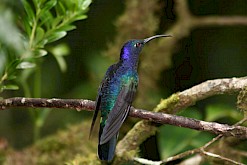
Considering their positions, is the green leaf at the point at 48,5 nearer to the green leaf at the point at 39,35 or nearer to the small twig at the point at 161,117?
the green leaf at the point at 39,35

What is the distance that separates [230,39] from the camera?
12.6 feet

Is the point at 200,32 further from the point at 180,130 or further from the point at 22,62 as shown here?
the point at 22,62

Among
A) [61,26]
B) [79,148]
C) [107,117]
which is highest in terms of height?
[61,26]

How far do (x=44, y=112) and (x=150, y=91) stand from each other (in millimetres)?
754

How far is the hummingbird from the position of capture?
2033mm

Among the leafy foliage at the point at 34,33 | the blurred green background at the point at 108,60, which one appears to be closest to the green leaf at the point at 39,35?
the leafy foliage at the point at 34,33

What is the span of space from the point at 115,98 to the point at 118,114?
0.44ft

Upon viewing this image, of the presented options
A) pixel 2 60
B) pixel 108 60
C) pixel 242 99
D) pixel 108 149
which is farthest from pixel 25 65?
pixel 108 60

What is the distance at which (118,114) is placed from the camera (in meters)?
2.04

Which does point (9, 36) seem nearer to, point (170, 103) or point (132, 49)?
point (132, 49)

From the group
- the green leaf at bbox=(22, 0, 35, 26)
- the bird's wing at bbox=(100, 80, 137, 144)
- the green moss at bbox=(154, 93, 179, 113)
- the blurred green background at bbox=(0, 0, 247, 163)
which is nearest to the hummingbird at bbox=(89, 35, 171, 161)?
the bird's wing at bbox=(100, 80, 137, 144)

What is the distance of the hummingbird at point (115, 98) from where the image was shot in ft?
6.67

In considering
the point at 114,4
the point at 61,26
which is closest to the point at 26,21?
the point at 61,26

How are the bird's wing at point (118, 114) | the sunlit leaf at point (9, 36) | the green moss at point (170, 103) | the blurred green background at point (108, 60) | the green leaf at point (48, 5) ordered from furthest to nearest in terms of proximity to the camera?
the blurred green background at point (108, 60) → the sunlit leaf at point (9, 36) → the green leaf at point (48, 5) → the green moss at point (170, 103) → the bird's wing at point (118, 114)
